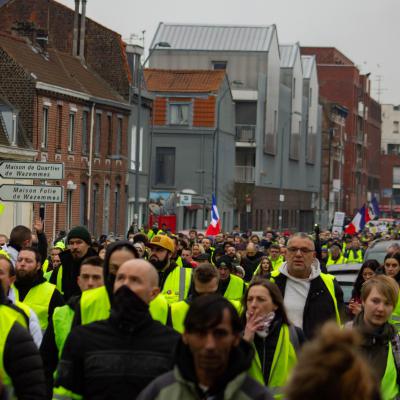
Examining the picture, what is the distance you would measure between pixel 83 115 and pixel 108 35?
7.15m

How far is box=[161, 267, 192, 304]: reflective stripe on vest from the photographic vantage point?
40.7ft

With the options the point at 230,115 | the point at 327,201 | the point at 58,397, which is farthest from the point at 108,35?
the point at 327,201

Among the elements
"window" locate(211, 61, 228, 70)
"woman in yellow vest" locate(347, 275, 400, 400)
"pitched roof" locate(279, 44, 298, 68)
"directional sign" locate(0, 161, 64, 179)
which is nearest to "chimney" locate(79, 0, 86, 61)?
"window" locate(211, 61, 228, 70)

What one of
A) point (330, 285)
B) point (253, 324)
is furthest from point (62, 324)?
point (330, 285)

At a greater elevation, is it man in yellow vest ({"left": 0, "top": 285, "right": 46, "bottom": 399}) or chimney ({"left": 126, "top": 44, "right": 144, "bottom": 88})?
chimney ({"left": 126, "top": 44, "right": 144, "bottom": 88})

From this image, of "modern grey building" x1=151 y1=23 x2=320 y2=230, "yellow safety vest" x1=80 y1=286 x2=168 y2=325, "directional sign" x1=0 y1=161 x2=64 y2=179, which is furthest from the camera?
"modern grey building" x1=151 y1=23 x2=320 y2=230

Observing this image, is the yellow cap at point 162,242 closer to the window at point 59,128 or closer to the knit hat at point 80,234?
the knit hat at point 80,234

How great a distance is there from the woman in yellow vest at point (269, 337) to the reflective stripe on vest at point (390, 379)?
3.05 ft

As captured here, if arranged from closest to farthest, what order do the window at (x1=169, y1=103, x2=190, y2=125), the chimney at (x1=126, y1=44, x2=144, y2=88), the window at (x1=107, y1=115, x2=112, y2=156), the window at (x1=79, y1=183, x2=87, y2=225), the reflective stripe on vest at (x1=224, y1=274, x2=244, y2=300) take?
the reflective stripe on vest at (x1=224, y1=274, x2=244, y2=300) → the window at (x1=79, y1=183, x2=87, y2=225) → the window at (x1=107, y1=115, x2=112, y2=156) → the chimney at (x1=126, y1=44, x2=144, y2=88) → the window at (x1=169, y1=103, x2=190, y2=125)

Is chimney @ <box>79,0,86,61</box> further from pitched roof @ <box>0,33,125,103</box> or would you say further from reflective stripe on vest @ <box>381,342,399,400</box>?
reflective stripe on vest @ <box>381,342,399,400</box>

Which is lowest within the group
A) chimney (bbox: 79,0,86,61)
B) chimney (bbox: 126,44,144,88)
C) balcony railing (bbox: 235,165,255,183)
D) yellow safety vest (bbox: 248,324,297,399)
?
yellow safety vest (bbox: 248,324,297,399)

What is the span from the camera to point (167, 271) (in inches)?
494

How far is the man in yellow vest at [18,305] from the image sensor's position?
8.30 metres

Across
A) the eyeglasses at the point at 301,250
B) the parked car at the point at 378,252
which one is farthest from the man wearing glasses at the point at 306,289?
the parked car at the point at 378,252
